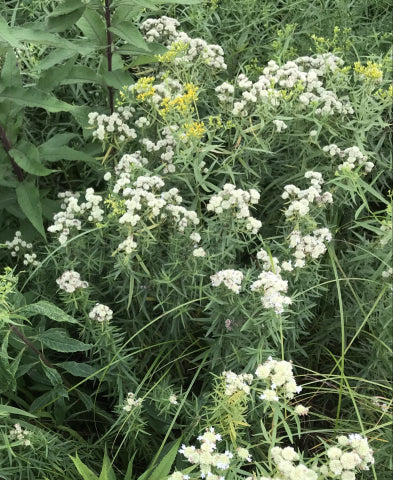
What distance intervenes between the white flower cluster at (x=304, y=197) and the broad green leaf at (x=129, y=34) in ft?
3.06

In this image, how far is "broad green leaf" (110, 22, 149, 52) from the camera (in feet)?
8.52

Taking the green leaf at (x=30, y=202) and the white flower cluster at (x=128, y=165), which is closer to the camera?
the white flower cluster at (x=128, y=165)

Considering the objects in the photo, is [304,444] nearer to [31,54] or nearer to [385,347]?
[385,347]

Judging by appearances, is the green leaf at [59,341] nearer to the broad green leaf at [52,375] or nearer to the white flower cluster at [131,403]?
the broad green leaf at [52,375]

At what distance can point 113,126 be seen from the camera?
2664 mm

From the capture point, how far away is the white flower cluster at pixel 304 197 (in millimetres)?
2387

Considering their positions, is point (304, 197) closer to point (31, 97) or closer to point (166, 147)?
point (166, 147)

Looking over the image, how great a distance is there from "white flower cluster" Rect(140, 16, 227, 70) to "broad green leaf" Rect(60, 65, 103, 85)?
1.15 ft

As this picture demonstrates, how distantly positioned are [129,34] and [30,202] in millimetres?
963

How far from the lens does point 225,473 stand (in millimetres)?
1832

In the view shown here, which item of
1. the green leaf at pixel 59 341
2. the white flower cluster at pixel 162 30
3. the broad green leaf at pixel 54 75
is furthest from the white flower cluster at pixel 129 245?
the white flower cluster at pixel 162 30

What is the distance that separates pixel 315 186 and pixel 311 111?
512mm

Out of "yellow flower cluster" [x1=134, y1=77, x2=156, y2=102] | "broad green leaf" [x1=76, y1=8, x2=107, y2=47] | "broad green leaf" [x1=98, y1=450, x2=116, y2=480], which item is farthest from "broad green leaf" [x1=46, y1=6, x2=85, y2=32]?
"broad green leaf" [x1=98, y1=450, x2=116, y2=480]

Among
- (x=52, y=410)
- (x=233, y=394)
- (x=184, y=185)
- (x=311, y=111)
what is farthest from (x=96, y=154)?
(x=233, y=394)
